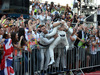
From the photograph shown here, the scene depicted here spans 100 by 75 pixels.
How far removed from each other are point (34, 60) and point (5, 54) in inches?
48.1

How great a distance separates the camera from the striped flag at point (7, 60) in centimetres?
618

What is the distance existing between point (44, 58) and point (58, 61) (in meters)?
0.57

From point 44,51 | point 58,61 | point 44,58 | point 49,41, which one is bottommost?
point 58,61

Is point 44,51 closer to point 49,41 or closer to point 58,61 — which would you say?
point 49,41

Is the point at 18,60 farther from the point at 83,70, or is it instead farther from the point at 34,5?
the point at 34,5

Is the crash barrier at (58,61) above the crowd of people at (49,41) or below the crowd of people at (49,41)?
below

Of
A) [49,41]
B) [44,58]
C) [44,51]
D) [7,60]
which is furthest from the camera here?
[44,58]

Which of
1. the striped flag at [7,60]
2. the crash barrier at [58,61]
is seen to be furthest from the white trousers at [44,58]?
the striped flag at [7,60]

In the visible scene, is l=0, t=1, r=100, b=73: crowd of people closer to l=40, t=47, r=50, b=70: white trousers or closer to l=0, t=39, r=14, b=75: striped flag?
l=40, t=47, r=50, b=70: white trousers

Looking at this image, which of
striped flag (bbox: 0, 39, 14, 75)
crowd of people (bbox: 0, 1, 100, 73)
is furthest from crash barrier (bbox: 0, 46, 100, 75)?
striped flag (bbox: 0, 39, 14, 75)

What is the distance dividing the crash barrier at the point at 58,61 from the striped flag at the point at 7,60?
0.28 meters

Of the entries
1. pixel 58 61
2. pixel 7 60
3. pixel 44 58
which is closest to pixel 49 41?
pixel 44 58

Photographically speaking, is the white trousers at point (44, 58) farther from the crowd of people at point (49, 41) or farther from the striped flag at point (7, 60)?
the striped flag at point (7, 60)

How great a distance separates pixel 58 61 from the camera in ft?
25.2
